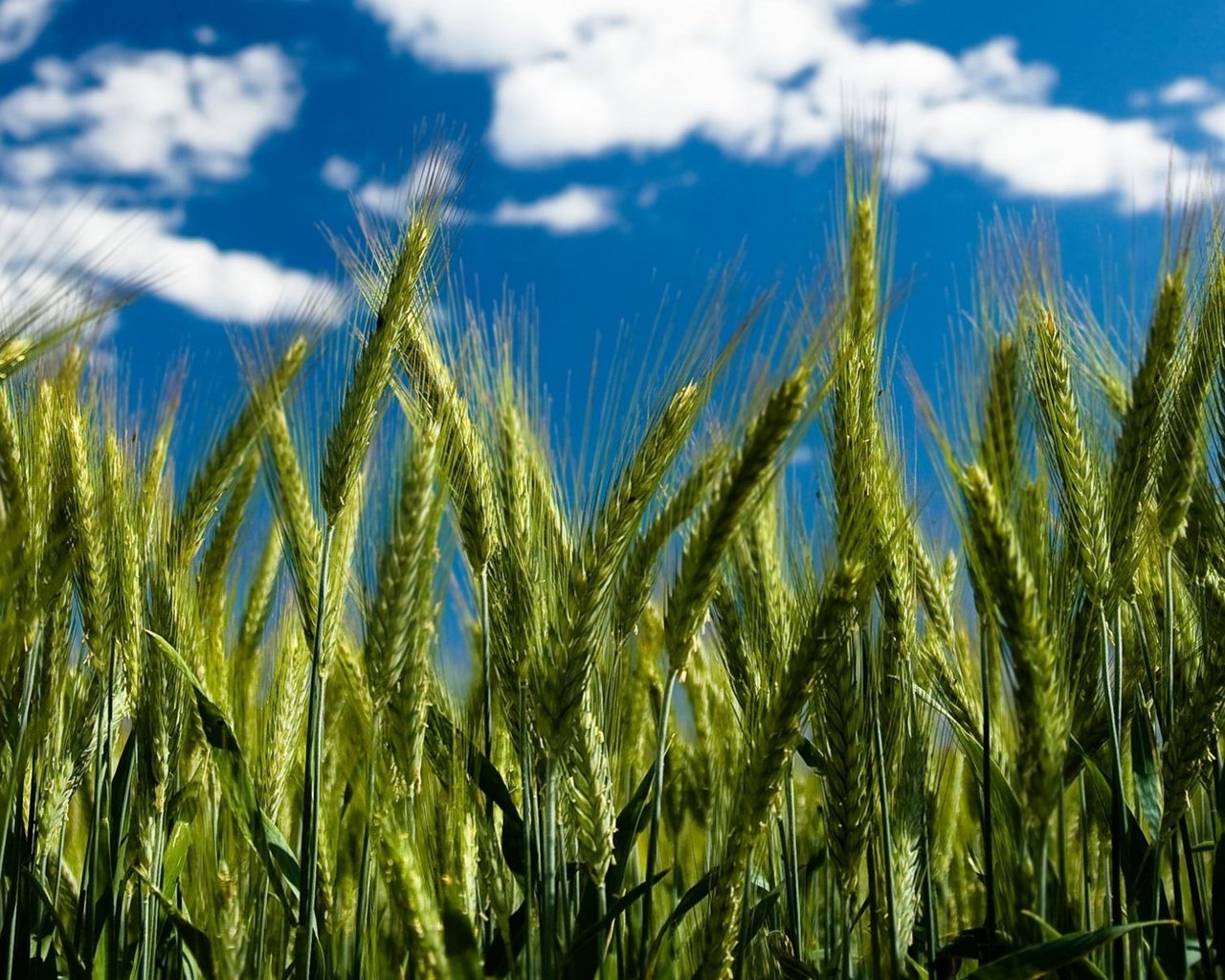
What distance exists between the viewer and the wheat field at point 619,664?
6.84 ft

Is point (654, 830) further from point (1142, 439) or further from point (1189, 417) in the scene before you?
point (1189, 417)

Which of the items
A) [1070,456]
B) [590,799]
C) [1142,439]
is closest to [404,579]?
[590,799]

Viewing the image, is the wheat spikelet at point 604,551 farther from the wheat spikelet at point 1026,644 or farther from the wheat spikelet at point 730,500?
the wheat spikelet at point 1026,644

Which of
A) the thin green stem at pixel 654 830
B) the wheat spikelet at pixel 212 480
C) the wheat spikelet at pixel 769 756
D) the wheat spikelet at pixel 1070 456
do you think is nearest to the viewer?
the wheat spikelet at pixel 769 756

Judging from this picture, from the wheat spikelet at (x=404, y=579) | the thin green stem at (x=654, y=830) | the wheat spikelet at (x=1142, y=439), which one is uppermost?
the wheat spikelet at (x=1142, y=439)

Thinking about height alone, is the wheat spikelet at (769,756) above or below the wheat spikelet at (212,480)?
below

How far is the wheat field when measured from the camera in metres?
2.09

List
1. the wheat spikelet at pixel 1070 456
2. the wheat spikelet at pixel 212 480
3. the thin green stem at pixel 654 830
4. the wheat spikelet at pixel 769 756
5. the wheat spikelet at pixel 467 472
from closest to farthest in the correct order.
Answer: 1. the wheat spikelet at pixel 769 756
2. the thin green stem at pixel 654 830
3. the wheat spikelet at pixel 1070 456
4. the wheat spikelet at pixel 467 472
5. the wheat spikelet at pixel 212 480

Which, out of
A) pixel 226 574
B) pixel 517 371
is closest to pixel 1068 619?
pixel 517 371

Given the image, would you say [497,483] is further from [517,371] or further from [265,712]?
[265,712]

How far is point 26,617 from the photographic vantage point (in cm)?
250

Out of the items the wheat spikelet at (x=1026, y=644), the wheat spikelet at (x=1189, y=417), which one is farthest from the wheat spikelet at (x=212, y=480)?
the wheat spikelet at (x=1189, y=417)

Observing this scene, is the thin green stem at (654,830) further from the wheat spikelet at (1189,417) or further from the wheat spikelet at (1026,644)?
the wheat spikelet at (1189,417)

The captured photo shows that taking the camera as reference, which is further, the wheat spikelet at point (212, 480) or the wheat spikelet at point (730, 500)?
the wheat spikelet at point (212, 480)
